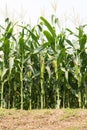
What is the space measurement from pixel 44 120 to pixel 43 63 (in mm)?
2545

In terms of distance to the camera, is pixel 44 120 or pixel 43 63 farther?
pixel 43 63

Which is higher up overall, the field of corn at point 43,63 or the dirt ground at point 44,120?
the field of corn at point 43,63

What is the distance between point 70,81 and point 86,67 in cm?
54

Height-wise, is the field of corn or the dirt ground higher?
the field of corn

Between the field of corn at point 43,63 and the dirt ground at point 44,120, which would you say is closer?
the dirt ground at point 44,120

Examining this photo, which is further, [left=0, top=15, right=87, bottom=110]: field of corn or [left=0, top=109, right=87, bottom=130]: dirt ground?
[left=0, top=15, right=87, bottom=110]: field of corn

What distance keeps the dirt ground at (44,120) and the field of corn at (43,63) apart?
1.51 metres

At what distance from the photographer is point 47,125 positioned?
6125 millimetres

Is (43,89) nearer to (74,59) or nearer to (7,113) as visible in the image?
(74,59)

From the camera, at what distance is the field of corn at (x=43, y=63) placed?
855 cm

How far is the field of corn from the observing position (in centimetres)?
855

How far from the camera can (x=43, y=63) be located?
8.79 meters

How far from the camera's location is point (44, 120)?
255 inches

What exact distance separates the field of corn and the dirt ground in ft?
4.97
